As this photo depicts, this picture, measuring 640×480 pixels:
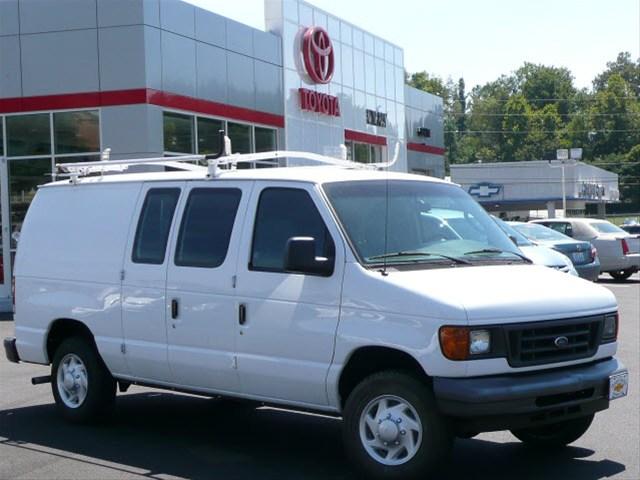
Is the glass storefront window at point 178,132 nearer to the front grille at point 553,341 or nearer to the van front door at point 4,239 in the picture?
the van front door at point 4,239

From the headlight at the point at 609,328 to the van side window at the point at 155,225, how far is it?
11.4 feet

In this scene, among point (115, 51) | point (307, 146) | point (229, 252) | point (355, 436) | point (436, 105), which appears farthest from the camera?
point (436, 105)

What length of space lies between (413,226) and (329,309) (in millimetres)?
947

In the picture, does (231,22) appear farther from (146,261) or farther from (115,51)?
(146,261)

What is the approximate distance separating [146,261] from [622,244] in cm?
1991

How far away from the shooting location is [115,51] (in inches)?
843

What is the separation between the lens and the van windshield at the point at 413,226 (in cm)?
720

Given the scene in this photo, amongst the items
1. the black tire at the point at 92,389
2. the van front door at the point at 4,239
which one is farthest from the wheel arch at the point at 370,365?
the van front door at the point at 4,239

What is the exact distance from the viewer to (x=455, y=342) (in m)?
6.38

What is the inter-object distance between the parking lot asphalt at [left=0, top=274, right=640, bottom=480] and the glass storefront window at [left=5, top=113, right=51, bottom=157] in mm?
12690

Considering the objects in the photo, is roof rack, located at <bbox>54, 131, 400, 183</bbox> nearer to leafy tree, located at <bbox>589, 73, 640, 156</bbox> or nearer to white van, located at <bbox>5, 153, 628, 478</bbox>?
white van, located at <bbox>5, 153, 628, 478</bbox>

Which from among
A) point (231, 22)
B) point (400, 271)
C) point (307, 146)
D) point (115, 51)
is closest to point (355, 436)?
point (400, 271)

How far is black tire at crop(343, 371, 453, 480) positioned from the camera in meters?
6.48

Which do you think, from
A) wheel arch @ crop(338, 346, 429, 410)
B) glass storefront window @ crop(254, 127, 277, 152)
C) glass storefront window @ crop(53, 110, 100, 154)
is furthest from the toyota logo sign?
wheel arch @ crop(338, 346, 429, 410)
